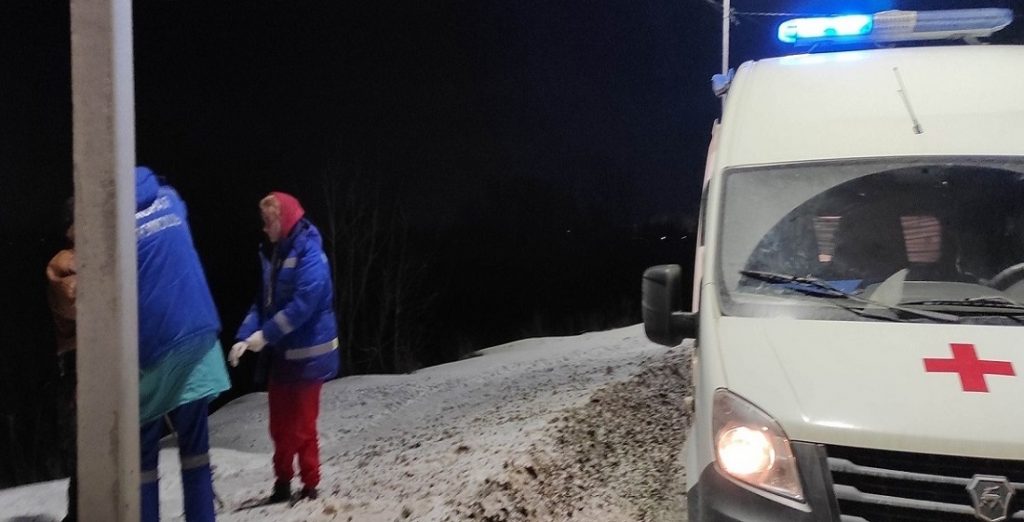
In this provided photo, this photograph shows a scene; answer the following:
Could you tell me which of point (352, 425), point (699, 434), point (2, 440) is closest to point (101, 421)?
point (699, 434)

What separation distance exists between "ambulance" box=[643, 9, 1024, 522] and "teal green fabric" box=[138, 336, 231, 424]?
6.75 ft

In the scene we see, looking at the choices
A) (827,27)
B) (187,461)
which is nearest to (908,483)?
(187,461)

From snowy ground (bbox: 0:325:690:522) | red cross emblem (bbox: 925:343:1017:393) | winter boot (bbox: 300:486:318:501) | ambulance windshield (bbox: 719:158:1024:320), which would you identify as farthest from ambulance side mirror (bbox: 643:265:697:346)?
winter boot (bbox: 300:486:318:501)

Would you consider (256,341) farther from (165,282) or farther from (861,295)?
(861,295)

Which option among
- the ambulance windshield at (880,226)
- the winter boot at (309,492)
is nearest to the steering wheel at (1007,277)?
the ambulance windshield at (880,226)

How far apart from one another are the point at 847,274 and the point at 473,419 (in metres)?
4.43

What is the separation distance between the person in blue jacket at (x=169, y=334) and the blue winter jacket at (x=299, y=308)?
0.81 m

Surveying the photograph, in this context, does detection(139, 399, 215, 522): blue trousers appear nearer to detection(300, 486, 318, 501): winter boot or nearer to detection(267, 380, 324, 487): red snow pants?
detection(267, 380, 324, 487): red snow pants

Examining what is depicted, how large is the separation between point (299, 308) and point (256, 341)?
0.98ft

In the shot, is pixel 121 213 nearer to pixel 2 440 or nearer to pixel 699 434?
pixel 699 434

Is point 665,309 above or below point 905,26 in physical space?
below

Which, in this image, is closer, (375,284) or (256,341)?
(256,341)

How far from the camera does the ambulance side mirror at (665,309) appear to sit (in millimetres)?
3473

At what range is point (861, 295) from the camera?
3.31m
